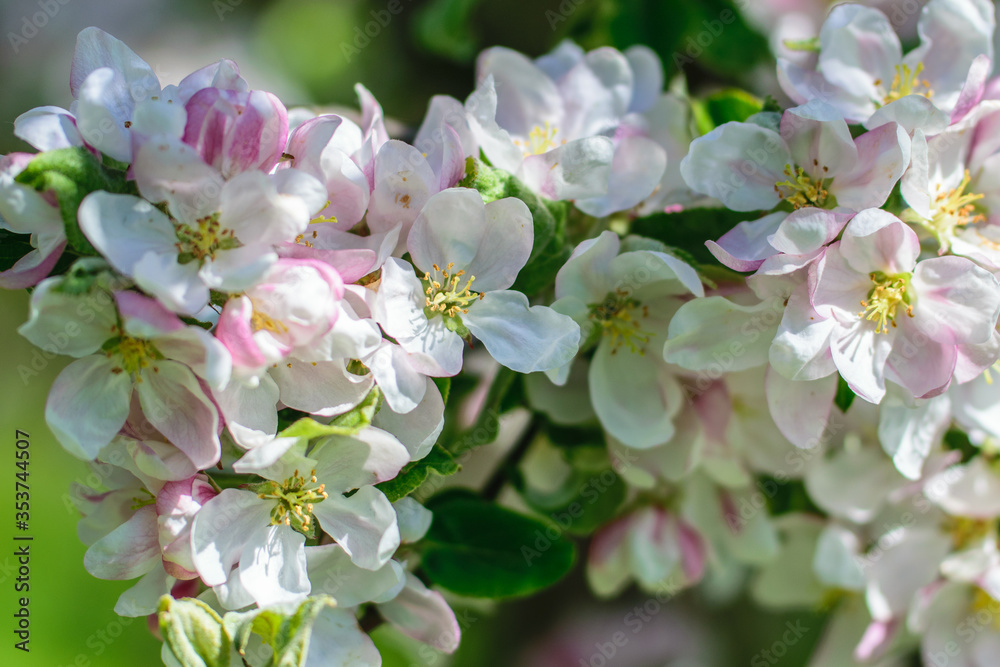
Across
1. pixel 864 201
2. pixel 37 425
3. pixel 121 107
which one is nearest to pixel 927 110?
pixel 864 201

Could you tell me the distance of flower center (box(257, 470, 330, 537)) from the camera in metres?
0.87

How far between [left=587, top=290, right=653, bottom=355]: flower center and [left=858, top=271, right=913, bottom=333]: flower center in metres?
0.26

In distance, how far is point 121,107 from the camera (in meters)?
0.82

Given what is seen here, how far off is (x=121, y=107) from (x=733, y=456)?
2.98 ft

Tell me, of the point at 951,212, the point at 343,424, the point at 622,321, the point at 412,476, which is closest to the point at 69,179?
the point at 343,424

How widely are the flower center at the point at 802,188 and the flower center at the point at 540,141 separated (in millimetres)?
332

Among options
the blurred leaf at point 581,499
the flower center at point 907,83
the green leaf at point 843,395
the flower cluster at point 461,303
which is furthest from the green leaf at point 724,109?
the blurred leaf at point 581,499

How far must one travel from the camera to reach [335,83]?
2045 mm

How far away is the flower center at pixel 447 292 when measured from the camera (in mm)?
912

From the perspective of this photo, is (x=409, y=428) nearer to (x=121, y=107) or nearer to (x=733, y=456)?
(x=121, y=107)

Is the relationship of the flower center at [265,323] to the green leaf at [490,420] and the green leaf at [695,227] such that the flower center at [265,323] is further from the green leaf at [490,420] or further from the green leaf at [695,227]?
the green leaf at [695,227]

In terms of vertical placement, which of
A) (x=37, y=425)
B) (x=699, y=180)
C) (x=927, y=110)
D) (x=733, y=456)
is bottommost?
(x=37, y=425)

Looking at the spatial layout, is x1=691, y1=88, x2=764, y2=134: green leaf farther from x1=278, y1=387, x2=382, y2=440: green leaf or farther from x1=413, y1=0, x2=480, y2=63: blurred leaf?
x1=278, y1=387, x2=382, y2=440: green leaf

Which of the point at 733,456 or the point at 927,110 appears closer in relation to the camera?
the point at 927,110
